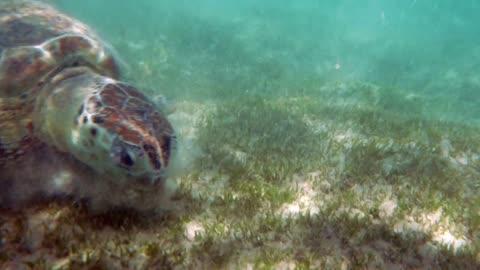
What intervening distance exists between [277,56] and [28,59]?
611 inches

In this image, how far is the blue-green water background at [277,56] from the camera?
13.9 m

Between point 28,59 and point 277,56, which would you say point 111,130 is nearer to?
point 28,59

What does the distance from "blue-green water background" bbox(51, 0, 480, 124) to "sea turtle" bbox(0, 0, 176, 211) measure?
4.86 meters

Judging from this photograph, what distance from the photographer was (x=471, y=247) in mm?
3564

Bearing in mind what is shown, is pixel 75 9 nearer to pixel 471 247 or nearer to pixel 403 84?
pixel 403 84

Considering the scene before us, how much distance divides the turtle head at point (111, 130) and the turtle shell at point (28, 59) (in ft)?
1.19

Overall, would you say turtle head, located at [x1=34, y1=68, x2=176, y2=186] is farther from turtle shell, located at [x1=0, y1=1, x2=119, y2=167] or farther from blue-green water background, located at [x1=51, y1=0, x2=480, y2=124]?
blue-green water background, located at [x1=51, y1=0, x2=480, y2=124]

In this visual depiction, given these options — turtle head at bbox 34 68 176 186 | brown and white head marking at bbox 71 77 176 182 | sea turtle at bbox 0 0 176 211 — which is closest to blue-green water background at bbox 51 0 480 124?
sea turtle at bbox 0 0 176 211

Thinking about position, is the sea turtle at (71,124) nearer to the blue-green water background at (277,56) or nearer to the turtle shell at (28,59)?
the turtle shell at (28,59)

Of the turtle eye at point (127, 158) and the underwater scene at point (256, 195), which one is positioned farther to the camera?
the underwater scene at point (256, 195)

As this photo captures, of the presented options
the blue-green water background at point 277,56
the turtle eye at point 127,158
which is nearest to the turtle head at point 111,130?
the turtle eye at point 127,158

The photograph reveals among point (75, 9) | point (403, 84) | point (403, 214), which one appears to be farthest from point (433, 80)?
point (75, 9)

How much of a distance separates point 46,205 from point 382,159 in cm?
493

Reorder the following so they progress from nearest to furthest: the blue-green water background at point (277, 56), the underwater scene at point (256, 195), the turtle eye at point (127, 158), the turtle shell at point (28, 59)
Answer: the turtle eye at point (127, 158) → the underwater scene at point (256, 195) → the turtle shell at point (28, 59) → the blue-green water background at point (277, 56)
